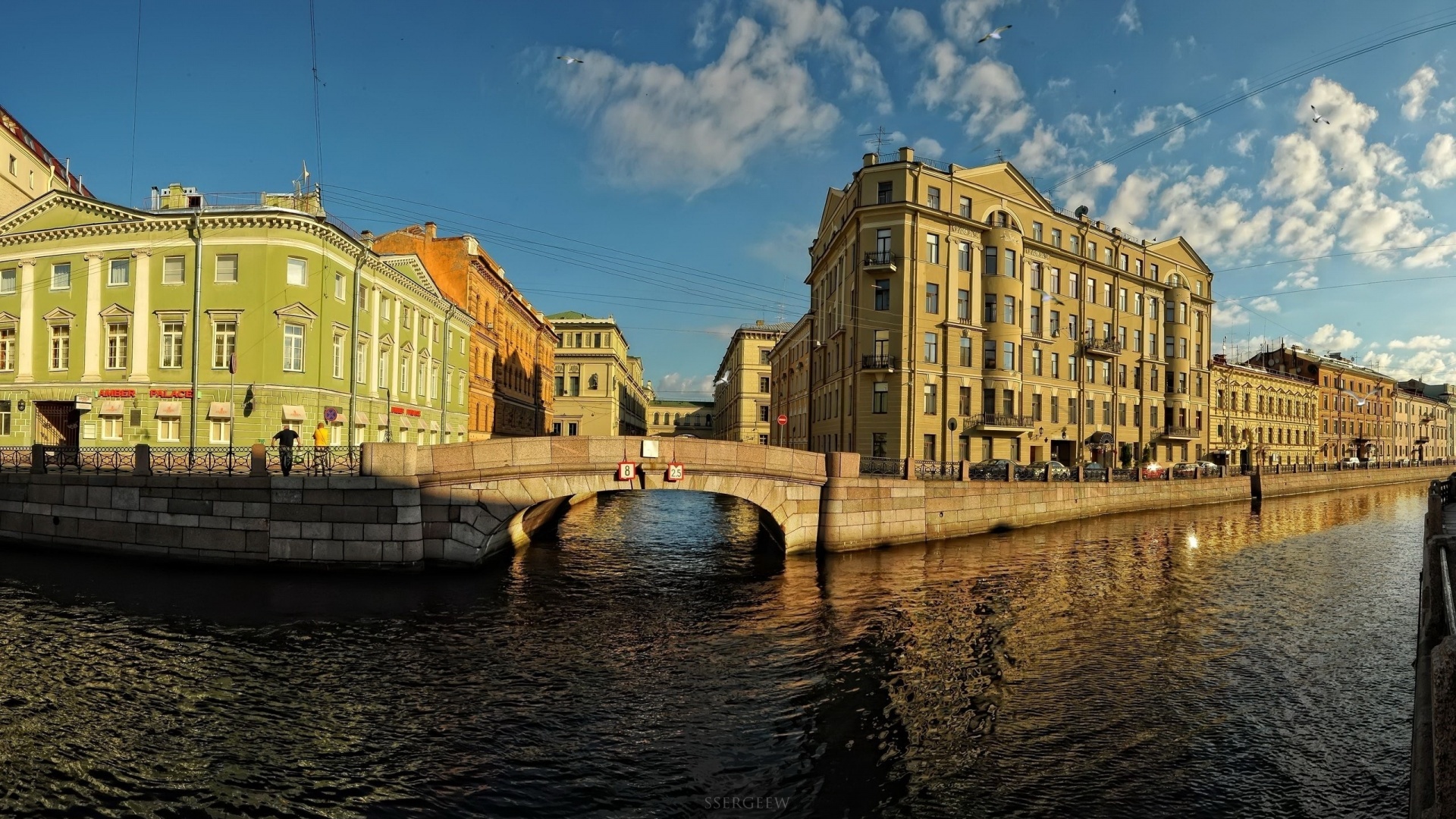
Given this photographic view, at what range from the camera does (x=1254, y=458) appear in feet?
250

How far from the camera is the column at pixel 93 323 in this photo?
30406mm

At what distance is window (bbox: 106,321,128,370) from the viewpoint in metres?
30.4

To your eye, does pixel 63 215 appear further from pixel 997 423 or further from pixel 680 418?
pixel 680 418

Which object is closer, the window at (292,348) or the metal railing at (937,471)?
the metal railing at (937,471)

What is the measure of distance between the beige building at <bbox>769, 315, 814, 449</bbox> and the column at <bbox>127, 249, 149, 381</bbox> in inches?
1627

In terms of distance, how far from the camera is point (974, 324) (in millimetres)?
44656

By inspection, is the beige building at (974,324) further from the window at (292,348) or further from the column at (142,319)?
the column at (142,319)

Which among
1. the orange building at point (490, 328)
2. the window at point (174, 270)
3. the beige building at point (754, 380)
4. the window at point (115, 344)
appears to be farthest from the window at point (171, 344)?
the beige building at point (754, 380)

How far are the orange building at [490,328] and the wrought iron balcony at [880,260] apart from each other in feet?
89.9

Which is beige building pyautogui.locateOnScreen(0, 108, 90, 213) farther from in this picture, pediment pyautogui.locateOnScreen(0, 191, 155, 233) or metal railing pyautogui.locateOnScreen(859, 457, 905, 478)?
metal railing pyautogui.locateOnScreen(859, 457, 905, 478)

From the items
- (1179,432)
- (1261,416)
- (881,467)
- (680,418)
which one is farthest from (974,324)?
(680,418)

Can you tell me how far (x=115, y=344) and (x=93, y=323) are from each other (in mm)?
1331

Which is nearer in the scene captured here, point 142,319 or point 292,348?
point 142,319

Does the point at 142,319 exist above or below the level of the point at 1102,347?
below
